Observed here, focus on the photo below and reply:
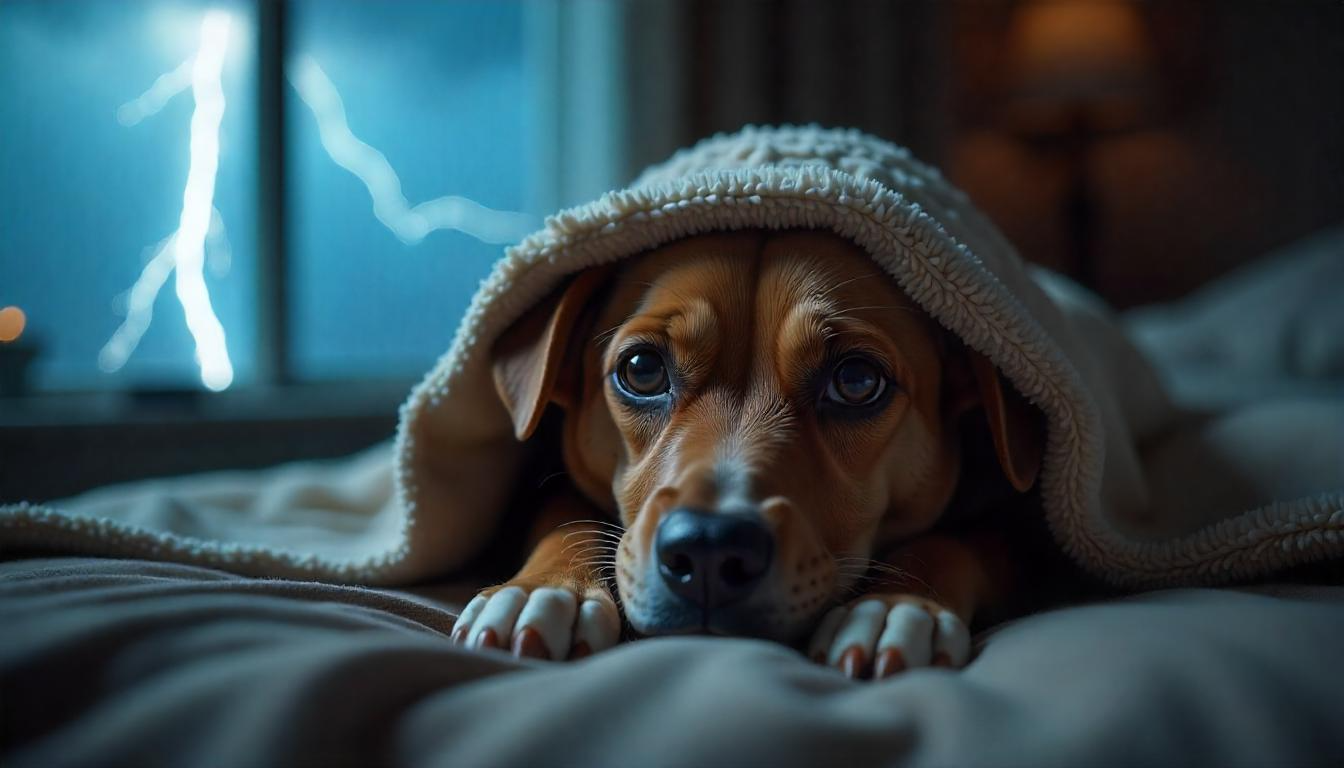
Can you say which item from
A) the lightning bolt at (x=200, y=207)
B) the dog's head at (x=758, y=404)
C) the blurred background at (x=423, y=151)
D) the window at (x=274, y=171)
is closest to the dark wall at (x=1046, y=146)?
the blurred background at (x=423, y=151)

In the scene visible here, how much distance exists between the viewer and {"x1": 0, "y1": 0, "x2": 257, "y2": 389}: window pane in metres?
2.79

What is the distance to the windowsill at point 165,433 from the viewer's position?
2430mm

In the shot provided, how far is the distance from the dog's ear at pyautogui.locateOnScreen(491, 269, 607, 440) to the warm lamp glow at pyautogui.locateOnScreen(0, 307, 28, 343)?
202 centimetres

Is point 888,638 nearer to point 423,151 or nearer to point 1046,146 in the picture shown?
point 423,151

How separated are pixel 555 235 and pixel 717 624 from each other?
61 centimetres

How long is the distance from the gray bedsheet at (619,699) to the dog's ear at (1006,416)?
414 mm

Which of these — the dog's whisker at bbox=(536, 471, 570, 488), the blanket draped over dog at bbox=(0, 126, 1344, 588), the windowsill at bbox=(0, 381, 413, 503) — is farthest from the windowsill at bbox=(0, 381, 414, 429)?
the dog's whisker at bbox=(536, 471, 570, 488)

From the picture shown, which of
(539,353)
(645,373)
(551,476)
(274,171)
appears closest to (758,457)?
(645,373)

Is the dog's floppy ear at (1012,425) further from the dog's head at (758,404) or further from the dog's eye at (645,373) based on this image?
Answer: the dog's eye at (645,373)

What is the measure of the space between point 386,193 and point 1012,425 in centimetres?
276

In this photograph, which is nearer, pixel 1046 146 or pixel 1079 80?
pixel 1079 80

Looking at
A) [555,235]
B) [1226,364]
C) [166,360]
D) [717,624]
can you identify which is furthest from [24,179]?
[1226,364]

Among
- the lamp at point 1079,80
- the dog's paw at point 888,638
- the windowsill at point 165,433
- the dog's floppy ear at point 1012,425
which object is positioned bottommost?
the windowsill at point 165,433

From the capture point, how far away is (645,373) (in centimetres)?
128
